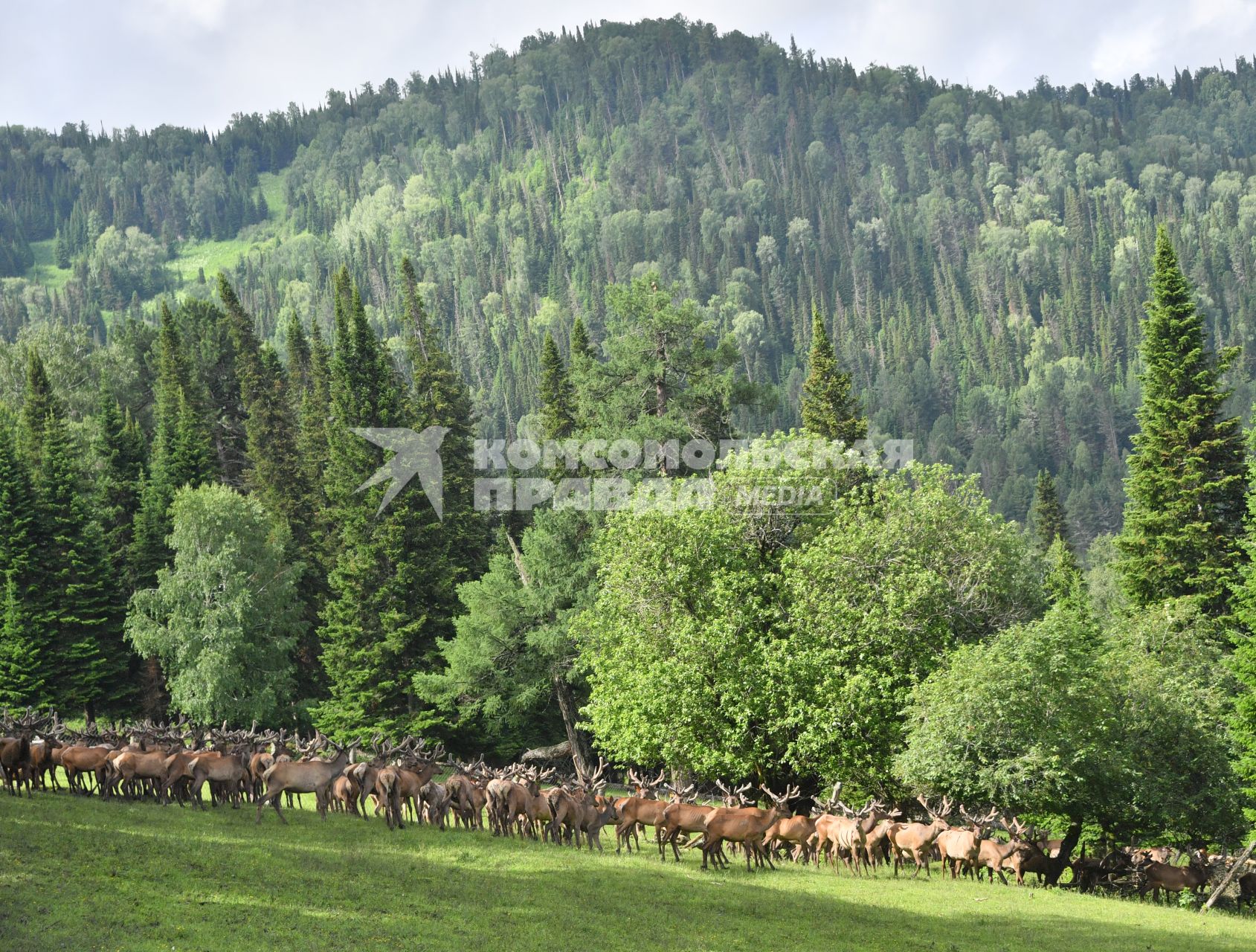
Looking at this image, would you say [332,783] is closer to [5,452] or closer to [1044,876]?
[1044,876]

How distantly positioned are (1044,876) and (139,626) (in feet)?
142

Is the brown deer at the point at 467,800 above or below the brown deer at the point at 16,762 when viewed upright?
below

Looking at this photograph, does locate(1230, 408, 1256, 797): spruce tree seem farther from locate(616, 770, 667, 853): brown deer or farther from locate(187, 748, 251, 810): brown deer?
locate(187, 748, 251, 810): brown deer

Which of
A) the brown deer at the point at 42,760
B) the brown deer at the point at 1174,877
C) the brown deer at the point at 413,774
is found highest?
the brown deer at the point at 42,760

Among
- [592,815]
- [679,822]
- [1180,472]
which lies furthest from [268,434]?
[679,822]

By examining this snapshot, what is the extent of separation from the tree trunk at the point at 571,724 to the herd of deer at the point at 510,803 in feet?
77.7

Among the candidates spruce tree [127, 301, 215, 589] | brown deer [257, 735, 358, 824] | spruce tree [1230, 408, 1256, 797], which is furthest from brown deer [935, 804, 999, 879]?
spruce tree [127, 301, 215, 589]

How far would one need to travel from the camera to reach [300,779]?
26984 mm

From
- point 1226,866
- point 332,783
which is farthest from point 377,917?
point 1226,866

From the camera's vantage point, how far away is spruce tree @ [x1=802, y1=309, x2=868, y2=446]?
193ft

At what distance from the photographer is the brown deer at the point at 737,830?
27.2 metres

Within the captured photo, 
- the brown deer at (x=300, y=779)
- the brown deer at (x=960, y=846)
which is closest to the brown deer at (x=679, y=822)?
the brown deer at (x=960, y=846)

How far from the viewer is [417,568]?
60.8 m

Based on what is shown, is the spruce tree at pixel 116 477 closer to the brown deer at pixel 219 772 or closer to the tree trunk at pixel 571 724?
the tree trunk at pixel 571 724
